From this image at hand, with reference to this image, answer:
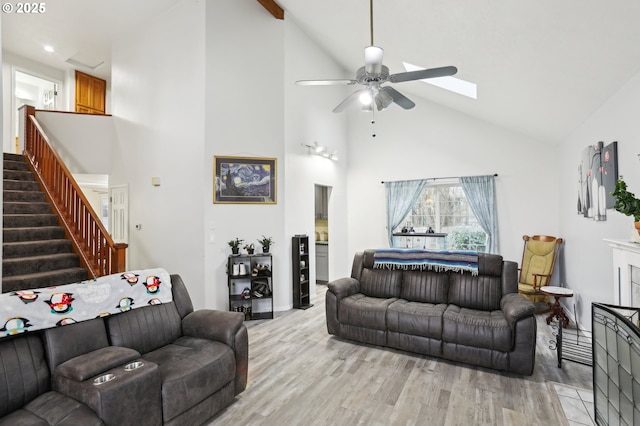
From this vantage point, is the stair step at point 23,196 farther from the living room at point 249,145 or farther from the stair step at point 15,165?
the living room at point 249,145

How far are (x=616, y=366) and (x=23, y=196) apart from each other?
6524 millimetres

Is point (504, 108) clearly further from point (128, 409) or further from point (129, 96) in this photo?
point (129, 96)

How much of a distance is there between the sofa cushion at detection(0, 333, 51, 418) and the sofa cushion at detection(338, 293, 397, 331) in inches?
103

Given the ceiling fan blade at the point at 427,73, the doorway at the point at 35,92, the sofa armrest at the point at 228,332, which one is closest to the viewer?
the sofa armrest at the point at 228,332

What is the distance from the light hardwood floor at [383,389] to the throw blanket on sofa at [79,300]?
1114 mm

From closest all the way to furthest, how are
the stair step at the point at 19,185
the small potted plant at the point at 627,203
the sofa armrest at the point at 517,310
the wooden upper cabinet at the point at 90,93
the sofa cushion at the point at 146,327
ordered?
the small potted plant at the point at 627,203, the sofa cushion at the point at 146,327, the sofa armrest at the point at 517,310, the stair step at the point at 19,185, the wooden upper cabinet at the point at 90,93

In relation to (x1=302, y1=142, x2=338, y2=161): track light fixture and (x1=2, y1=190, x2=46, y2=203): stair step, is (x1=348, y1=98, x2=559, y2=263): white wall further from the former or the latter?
(x1=2, y1=190, x2=46, y2=203): stair step

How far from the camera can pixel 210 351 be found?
236 cm

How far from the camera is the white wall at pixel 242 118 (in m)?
4.55

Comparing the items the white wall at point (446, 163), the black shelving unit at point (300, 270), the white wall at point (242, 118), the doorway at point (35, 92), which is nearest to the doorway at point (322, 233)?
the white wall at point (446, 163)

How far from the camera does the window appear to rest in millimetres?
5895

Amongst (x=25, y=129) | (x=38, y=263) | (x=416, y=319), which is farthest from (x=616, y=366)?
(x=25, y=129)

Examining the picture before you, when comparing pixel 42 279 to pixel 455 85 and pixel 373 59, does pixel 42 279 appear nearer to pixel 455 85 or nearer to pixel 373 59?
pixel 373 59

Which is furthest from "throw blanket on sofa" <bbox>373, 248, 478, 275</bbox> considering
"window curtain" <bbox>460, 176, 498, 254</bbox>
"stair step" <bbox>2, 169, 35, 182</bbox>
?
"stair step" <bbox>2, 169, 35, 182</bbox>
